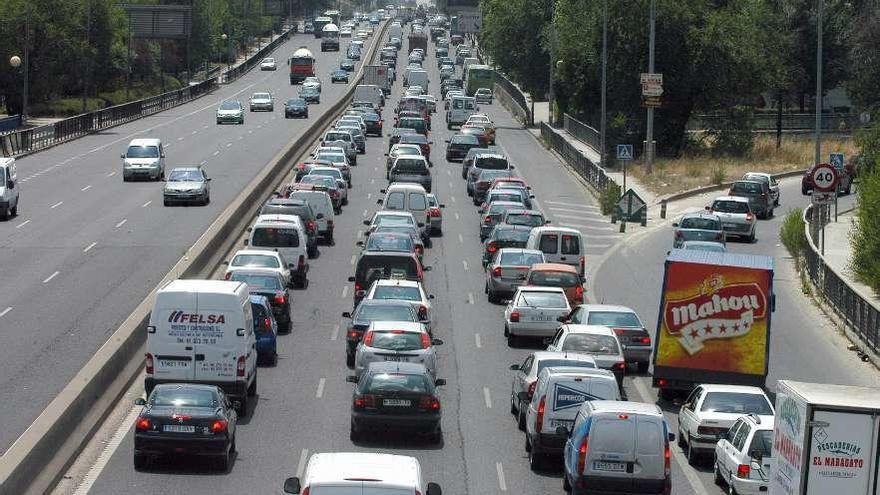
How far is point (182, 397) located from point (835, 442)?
1018cm

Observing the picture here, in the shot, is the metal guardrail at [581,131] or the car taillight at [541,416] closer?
the car taillight at [541,416]

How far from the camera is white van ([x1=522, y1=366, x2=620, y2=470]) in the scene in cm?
2320

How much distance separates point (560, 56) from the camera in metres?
90.1

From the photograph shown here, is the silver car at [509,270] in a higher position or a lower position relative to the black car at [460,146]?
lower

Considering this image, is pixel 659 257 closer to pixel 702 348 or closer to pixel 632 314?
pixel 632 314

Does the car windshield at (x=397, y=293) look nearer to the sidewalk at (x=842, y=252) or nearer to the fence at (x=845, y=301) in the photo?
the fence at (x=845, y=301)

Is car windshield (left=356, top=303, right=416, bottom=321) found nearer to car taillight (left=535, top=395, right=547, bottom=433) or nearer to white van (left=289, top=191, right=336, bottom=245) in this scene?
car taillight (left=535, top=395, right=547, bottom=433)

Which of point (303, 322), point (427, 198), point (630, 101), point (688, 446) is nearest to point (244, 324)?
point (688, 446)

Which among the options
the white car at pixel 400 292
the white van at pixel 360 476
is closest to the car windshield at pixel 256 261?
the white car at pixel 400 292

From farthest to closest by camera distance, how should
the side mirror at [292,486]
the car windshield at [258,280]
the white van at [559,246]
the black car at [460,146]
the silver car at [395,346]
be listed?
the black car at [460,146], the white van at [559,246], the car windshield at [258,280], the silver car at [395,346], the side mirror at [292,486]

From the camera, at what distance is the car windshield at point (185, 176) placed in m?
55.0

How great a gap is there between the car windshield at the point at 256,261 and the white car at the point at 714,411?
14.8 meters

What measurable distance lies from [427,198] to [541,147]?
39202 mm

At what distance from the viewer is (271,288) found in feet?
115
